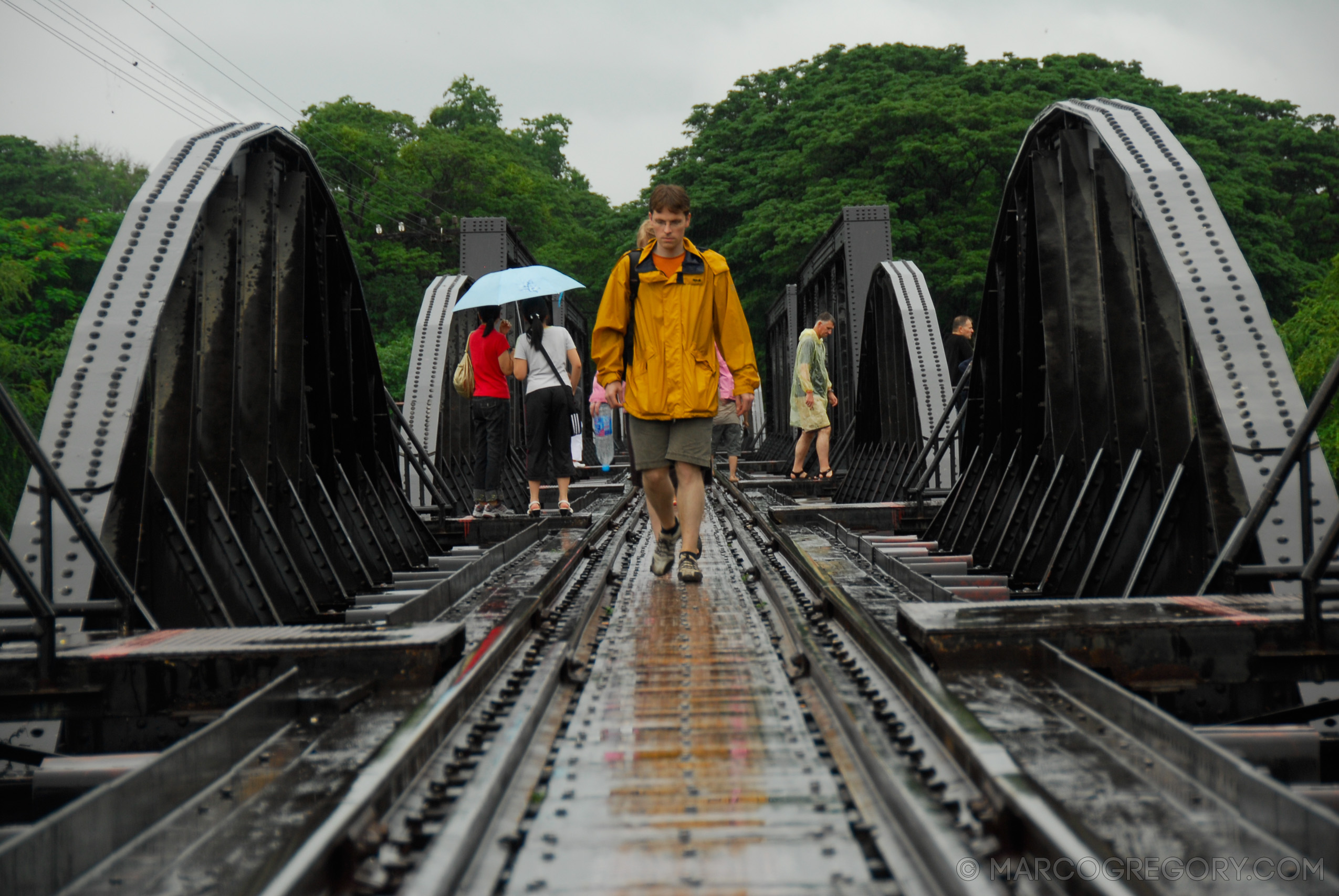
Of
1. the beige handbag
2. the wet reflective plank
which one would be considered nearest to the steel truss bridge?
the wet reflective plank

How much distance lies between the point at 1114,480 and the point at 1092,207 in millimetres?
1512

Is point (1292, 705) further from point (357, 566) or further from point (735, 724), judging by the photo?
point (357, 566)

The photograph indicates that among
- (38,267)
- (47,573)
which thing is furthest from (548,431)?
(38,267)

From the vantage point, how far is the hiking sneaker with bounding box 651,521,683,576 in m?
5.83

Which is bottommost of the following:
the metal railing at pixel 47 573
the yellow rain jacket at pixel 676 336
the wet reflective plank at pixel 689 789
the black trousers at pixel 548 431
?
the wet reflective plank at pixel 689 789

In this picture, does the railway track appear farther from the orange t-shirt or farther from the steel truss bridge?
the orange t-shirt

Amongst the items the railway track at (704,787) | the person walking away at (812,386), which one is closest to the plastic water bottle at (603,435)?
the person walking away at (812,386)

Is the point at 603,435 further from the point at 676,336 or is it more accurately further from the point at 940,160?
the point at 676,336

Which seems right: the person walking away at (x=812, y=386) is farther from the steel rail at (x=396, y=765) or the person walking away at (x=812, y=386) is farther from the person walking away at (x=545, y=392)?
the steel rail at (x=396, y=765)

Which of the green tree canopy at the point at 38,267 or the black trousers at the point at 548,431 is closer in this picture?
the black trousers at the point at 548,431

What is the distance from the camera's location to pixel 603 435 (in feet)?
75.7

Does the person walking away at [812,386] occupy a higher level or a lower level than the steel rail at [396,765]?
higher

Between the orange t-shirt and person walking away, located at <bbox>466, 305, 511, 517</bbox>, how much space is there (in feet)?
13.6

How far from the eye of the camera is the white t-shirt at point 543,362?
845cm
